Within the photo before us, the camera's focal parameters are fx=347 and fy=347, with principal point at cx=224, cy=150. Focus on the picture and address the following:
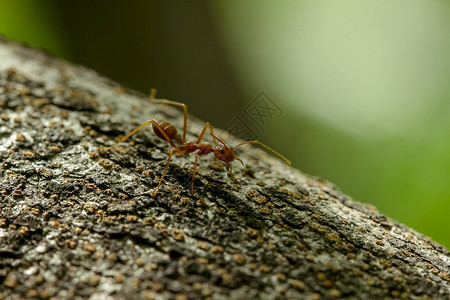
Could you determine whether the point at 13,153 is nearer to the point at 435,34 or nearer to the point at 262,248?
the point at 262,248

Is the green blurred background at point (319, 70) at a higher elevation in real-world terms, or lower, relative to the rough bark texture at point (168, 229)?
higher

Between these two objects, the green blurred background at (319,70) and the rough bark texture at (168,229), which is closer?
the rough bark texture at (168,229)

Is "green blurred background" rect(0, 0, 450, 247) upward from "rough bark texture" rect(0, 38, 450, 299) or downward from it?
upward

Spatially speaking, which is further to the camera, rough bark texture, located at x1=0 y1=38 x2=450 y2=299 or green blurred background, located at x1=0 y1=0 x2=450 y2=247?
green blurred background, located at x1=0 y1=0 x2=450 y2=247

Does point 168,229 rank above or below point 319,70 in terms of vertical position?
below

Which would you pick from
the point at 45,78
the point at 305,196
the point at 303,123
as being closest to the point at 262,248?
the point at 305,196
